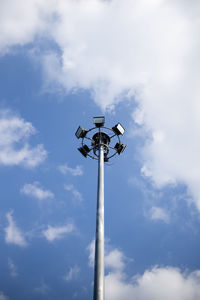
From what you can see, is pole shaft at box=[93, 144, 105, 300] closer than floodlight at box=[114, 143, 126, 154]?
Yes

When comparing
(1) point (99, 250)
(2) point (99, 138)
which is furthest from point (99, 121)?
(1) point (99, 250)

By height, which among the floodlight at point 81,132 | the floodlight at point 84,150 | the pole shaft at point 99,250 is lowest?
the pole shaft at point 99,250

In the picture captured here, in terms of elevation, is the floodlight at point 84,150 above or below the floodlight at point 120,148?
below

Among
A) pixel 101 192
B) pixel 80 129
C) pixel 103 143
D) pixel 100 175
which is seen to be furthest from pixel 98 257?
pixel 80 129

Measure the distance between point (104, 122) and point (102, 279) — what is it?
7.43 metres

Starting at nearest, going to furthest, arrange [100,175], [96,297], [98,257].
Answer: [96,297]
[98,257]
[100,175]

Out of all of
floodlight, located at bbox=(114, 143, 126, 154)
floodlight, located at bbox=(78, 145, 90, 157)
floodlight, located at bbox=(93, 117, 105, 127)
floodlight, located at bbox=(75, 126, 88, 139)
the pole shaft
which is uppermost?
floodlight, located at bbox=(93, 117, 105, 127)

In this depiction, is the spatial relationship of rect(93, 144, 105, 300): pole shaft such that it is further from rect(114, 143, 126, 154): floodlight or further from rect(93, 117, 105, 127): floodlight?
rect(93, 117, 105, 127): floodlight

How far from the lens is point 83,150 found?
40.4 feet

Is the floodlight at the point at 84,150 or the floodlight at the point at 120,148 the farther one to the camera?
the floodlight at the point at 120,148

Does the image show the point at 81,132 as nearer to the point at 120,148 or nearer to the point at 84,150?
the point at 84,150

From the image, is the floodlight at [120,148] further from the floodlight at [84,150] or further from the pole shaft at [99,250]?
the pole shaft at [99,250]

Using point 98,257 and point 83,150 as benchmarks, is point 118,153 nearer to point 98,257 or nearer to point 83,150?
point 83,150

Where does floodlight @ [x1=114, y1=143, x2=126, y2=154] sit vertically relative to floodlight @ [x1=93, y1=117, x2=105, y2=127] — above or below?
below
